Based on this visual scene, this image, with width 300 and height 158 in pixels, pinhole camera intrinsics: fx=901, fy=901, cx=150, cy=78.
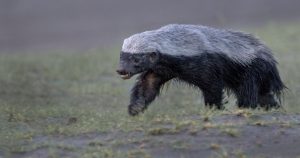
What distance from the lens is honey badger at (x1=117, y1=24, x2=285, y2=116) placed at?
11094 millimetres

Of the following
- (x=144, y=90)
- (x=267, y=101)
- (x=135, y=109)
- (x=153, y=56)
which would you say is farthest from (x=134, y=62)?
(x=267, y=101)

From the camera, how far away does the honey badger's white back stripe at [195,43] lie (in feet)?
36.3

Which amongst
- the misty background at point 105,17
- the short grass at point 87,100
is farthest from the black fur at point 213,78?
the misty background at point 105,17

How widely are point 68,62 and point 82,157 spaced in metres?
9.87

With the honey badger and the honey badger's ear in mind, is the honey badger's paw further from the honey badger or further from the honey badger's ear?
the honey badger's ear

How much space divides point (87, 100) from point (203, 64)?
4229mm

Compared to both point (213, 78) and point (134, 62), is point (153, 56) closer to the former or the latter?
point (134, 62)

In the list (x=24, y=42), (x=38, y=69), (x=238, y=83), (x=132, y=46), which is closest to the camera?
(x=132, y=46)

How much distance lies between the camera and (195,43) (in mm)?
11250

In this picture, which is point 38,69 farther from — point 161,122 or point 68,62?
point 161,122

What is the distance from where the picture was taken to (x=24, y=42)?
2530 centimetres

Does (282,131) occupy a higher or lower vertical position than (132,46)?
lower

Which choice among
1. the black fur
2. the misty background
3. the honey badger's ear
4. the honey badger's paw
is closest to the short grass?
the honey badger's paw

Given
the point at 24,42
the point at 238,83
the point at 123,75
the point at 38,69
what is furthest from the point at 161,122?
the point at 24,42
